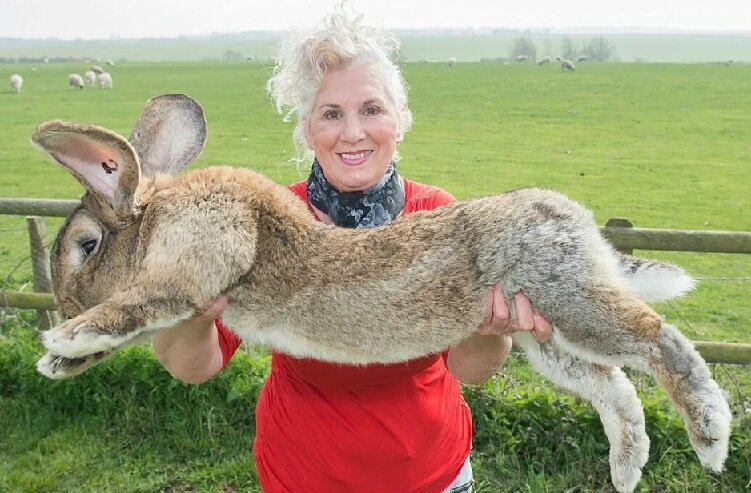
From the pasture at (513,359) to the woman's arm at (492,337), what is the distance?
4.86 ft

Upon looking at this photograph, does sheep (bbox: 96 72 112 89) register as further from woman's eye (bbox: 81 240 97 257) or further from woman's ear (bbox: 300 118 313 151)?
woman's eye (bbox: 81 240 97 257)

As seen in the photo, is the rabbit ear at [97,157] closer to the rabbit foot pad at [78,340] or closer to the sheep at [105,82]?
the rabbit foot pad at [78,340]

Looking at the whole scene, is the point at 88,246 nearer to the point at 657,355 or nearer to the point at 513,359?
the point at 657,355

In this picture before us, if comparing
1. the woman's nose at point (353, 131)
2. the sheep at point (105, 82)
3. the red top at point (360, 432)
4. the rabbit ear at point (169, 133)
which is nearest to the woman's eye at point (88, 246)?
the rabbit ear at point (169, 133)

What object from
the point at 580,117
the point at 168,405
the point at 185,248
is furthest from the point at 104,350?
the point at 580,117

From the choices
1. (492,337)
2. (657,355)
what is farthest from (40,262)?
(657,355)

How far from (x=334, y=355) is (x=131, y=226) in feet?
2.95

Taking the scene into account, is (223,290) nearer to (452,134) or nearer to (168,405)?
(168,405)

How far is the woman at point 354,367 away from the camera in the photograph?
285 centimetres

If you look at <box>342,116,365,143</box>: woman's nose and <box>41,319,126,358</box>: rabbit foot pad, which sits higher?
<box>342,116,365,143</box>: woman's nose

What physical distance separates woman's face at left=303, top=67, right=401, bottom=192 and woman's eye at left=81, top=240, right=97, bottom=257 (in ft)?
3.10

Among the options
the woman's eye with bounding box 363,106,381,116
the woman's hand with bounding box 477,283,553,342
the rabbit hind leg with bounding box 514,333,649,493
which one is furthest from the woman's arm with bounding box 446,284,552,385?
the woman's eye with bounding box 363,106,381,116

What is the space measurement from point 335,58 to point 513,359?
12.7 feet

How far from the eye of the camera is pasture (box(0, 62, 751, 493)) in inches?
198
